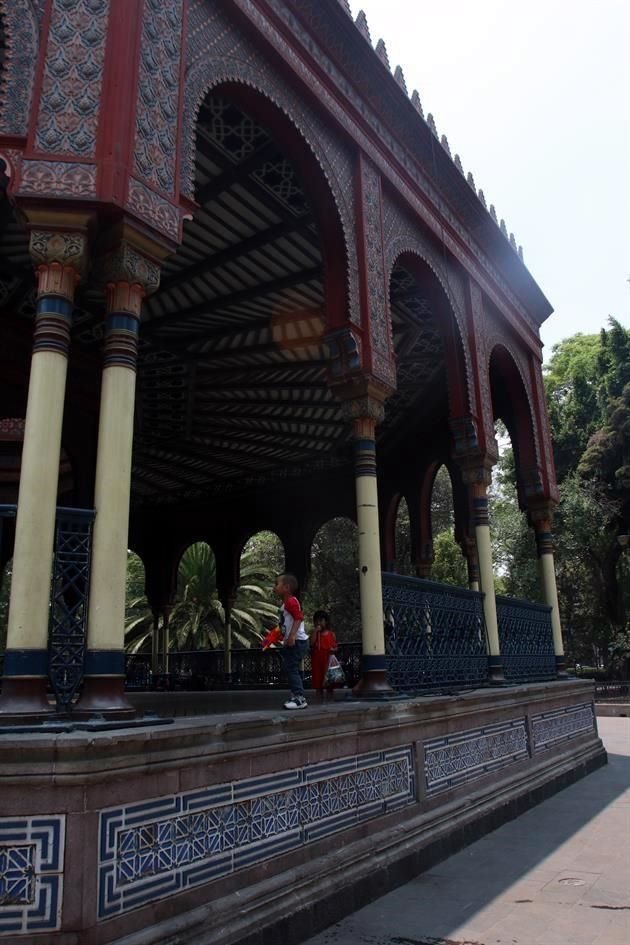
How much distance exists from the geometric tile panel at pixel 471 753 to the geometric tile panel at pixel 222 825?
0.96 metres

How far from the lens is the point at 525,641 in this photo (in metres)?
9.71

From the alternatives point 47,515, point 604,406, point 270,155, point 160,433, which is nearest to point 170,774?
point 47,515

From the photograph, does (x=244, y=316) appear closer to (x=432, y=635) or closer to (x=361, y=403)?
(x=361, y=403)

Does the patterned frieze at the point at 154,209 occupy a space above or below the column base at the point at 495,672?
above

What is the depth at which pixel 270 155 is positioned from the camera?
6.58 m

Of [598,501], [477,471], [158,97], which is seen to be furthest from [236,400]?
[598,501]

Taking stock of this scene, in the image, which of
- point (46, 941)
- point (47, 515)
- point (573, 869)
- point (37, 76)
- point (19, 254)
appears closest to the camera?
point (46, 941)

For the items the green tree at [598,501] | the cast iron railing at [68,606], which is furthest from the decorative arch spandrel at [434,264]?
the green tree at [598,501]

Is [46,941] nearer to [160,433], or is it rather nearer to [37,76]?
[37,76]

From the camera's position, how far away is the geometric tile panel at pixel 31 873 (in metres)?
2.77

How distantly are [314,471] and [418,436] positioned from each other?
2.38 metres

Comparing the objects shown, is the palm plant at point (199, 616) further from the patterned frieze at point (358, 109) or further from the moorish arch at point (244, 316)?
the patterned frieze at point (358, 109)

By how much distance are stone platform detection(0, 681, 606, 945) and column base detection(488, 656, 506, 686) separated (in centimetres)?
204

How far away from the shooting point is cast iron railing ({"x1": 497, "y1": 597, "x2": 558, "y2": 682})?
899 centimetres
